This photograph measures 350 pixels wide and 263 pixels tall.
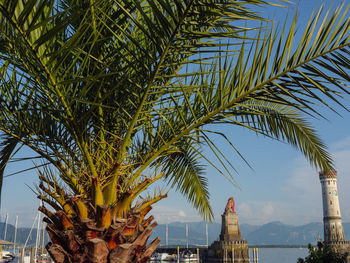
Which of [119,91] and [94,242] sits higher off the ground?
[119,91]

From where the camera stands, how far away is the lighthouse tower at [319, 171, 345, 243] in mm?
58938

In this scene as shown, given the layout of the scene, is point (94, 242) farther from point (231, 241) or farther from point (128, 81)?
point (231, 241)

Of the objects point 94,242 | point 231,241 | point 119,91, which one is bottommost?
point 231,241

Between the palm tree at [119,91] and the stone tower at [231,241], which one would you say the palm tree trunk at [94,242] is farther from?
the stone tower at [231,241]

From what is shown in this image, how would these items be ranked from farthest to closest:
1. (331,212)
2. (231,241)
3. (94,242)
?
(331,212) < (231,241) < (94,242)

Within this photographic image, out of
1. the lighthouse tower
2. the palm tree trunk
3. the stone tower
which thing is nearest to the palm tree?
the palm tree trunk

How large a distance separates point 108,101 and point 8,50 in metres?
1.31

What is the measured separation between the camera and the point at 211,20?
3088mm

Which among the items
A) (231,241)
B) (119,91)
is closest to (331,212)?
(231,241)

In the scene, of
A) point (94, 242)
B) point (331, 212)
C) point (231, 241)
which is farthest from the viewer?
point (331, 212)

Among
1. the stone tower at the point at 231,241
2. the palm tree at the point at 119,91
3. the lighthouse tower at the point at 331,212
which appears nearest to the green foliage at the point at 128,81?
the palm tree at the point at 119,91

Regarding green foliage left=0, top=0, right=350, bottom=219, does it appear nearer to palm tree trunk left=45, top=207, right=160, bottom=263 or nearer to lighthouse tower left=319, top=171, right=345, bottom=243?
palm tree trunk left=45, top=207, right=160, bottom=263

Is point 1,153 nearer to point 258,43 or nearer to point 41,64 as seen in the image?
point 41,64

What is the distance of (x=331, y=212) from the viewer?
197 ft
